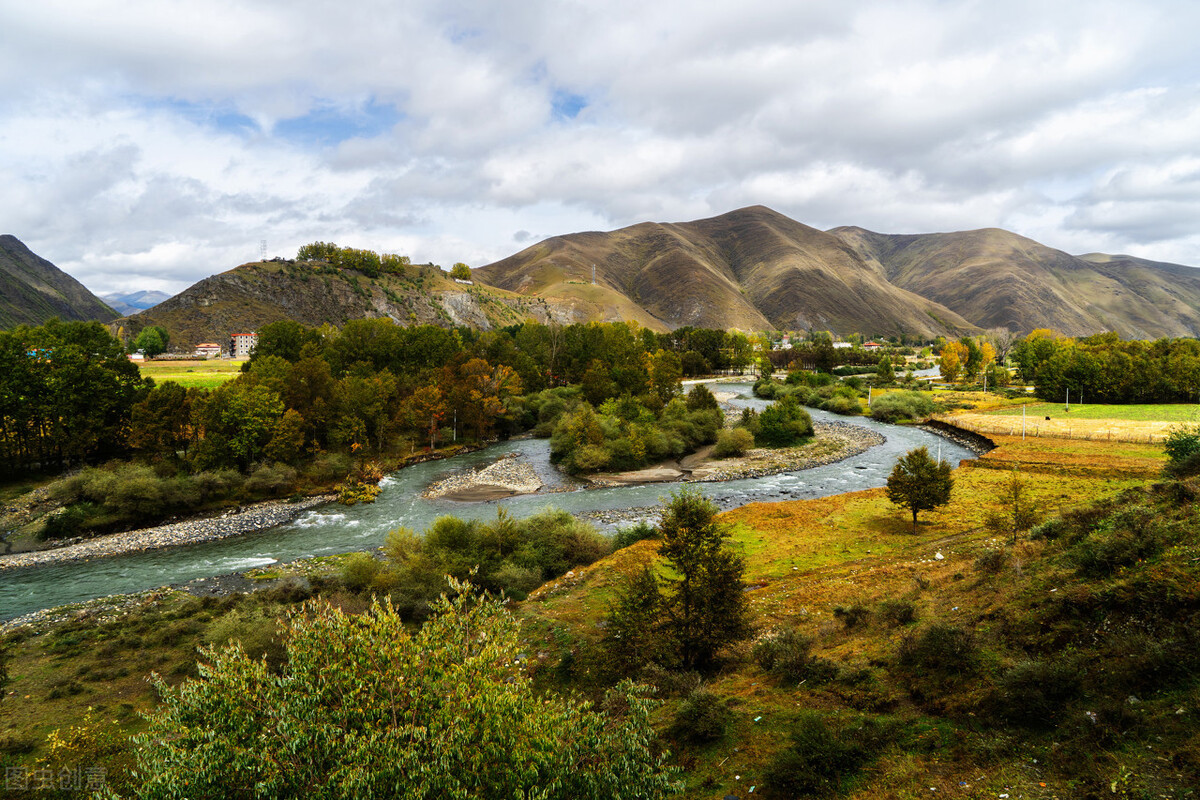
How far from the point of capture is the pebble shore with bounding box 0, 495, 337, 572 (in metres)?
29.9

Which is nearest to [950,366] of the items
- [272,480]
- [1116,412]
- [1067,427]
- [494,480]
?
[1116,412]

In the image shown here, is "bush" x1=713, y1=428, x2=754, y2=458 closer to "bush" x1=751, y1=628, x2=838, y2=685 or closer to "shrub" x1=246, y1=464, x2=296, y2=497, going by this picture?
"shrub" x1=246, y1=464, x2=296, y2=497

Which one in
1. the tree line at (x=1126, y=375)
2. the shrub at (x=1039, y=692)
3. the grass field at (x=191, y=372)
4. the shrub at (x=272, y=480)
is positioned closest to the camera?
the shrub at (x=1039, y=692)

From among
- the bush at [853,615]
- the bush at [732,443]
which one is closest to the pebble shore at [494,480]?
the bush at [732,443]

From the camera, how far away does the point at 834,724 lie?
10.9m

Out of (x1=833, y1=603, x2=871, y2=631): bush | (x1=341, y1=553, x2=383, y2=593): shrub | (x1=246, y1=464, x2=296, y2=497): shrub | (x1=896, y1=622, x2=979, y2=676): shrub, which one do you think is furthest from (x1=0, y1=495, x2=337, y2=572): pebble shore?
(x1=896, y1=622, x2=979, y2=676): shrub

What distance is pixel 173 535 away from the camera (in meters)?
33.2

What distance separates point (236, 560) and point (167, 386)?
23032 mm

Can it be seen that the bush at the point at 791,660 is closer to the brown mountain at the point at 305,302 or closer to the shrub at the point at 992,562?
the shrub at the point at 992,562

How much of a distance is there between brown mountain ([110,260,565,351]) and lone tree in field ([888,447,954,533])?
94.3 m

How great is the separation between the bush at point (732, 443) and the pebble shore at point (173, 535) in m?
38.1

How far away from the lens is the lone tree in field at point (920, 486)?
2916 centimetres

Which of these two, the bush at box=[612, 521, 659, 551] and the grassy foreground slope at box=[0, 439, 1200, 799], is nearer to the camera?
the grassy foreground slope at box=[0, 439, 1200, 799]

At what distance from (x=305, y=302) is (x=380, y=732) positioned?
151660 mm
